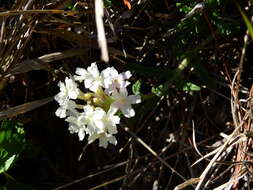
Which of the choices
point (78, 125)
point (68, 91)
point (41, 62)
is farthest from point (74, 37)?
point (78, 125)

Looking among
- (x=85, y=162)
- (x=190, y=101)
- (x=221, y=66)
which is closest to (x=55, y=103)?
(x=85, y=162)

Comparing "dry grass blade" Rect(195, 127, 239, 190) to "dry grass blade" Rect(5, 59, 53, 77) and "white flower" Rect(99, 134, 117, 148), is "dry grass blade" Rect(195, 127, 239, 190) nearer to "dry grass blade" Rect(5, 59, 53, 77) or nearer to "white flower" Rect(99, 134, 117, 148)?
"white flower" Rect(99, 134, 117, 148)

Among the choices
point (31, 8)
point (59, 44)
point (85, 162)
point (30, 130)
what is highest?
point (31, 8)

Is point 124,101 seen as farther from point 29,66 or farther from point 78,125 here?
point 29,66

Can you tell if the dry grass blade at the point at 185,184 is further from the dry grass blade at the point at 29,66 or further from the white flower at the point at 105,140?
the dry grass blade at the point at 29,66

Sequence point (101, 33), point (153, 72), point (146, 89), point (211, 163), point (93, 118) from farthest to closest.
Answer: point (146, 89) → point (153, 72) → point (211, 163) → point (93, 118) → point (101, 33)

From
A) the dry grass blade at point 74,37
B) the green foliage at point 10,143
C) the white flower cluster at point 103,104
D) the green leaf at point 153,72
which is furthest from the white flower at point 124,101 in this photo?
the green foliage at point 10,143

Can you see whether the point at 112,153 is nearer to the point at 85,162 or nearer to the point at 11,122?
the point at 85,162
